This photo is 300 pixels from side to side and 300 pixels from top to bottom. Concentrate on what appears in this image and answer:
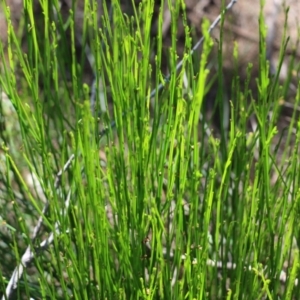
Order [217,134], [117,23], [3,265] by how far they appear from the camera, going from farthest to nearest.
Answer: [217,134]
[3,265]
[117,23]

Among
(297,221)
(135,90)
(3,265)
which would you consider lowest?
(3,265)

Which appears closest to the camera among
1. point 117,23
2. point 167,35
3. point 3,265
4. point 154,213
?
point 154,213

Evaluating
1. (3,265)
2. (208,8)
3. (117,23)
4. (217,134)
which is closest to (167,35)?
(208,8)

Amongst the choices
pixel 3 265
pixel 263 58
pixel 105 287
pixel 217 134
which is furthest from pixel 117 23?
pixel 217 134

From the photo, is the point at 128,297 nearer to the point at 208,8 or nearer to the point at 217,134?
the point at 217,134

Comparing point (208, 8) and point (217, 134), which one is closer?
point (217, 134)

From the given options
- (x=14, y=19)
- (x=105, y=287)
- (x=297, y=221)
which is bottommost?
(x=105, y=287)

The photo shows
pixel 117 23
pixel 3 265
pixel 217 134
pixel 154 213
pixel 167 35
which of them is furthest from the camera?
pixel 167 35

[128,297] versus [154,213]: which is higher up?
[154,213]

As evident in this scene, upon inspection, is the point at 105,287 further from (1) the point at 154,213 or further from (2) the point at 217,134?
(2) the point at 217,134
